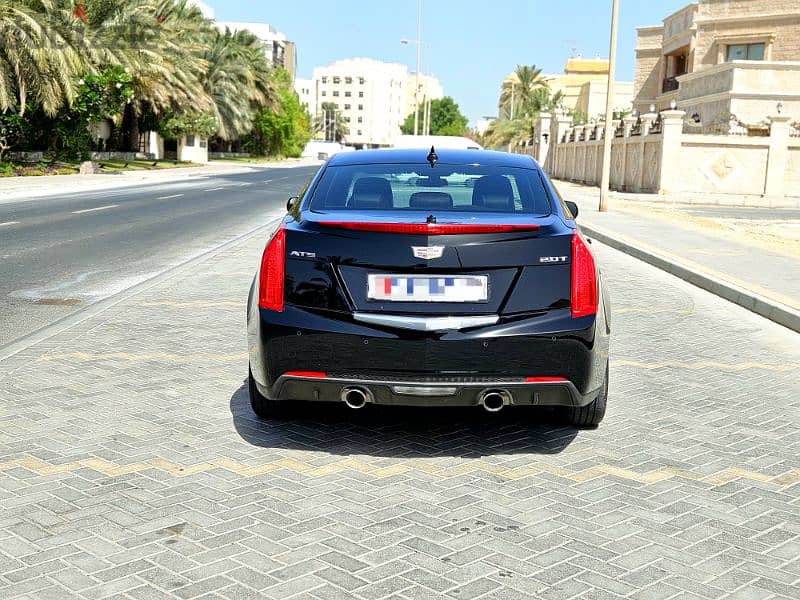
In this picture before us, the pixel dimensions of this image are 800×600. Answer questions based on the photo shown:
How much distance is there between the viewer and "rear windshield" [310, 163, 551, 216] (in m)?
5.52

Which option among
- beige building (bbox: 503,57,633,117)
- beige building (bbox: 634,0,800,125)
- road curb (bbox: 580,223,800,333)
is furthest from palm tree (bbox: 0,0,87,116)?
beige building (bbox: 503,57,633,117)

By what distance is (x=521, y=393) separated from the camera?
4.83m

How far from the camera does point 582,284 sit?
4926mm

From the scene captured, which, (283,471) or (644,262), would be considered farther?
(644,262)

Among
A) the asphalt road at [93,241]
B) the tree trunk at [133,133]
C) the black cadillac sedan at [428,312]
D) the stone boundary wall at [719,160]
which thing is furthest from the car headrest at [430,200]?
the tree trunk at [133,133]

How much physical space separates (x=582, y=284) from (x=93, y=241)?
12611 mm

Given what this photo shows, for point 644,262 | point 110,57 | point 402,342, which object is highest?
point 110,57

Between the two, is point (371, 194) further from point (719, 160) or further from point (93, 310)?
point (719, 160)

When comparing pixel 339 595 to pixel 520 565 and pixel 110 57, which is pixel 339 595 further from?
pixel 110 57

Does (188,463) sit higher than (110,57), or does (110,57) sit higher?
(110,57)

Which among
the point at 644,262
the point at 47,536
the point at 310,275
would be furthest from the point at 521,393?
the point at 644,262

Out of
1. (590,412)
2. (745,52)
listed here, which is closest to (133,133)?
(745,52)

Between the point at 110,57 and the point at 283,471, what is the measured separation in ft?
143

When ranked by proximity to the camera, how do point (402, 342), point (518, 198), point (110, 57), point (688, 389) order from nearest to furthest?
point (402, 342) < point (518, 198) < point (688, 389) < point (110, 57)
